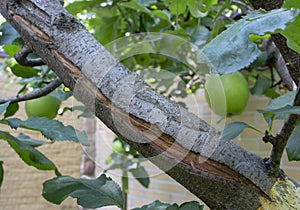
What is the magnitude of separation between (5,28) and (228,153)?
477 millimetres

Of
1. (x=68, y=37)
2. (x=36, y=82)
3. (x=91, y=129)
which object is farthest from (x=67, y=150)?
(x=68, y=37)

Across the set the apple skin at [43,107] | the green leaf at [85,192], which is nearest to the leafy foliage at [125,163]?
the apple skin at [43,107]

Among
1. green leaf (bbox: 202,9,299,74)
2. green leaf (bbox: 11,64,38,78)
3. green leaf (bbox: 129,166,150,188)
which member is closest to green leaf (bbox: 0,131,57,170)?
green leaf (bbox: 11,64,38,78)

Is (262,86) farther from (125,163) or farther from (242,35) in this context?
(242,35)

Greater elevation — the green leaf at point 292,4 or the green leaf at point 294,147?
the green leaf at point 292,4

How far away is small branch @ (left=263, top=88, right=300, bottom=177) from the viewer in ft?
0.97

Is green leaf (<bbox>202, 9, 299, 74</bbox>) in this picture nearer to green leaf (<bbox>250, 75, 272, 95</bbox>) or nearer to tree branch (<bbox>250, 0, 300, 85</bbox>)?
tree branch (<bbox>250, 0, 300, 85</bbox>)

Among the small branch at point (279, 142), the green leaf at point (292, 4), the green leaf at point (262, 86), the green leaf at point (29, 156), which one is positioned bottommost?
the green leaf at point (262, 86)

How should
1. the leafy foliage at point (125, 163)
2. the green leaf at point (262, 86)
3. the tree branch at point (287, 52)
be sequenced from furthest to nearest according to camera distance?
the leafy foliage at point (125, 163), the green leaf at point (262, 86), the tree branch at point (287, 52)

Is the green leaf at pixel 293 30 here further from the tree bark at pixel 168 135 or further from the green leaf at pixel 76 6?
the green leaf at pixel 76 6

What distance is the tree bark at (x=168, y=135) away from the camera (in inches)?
11.8

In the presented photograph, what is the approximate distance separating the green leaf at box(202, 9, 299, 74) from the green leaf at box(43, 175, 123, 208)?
224mm

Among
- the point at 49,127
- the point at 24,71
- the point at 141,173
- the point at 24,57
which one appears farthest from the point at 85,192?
the point at 141,173

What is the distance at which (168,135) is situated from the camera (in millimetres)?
297
